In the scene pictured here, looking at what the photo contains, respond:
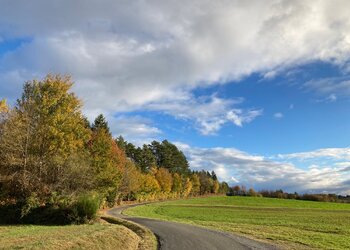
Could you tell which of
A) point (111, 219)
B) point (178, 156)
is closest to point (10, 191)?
point (111, 219)

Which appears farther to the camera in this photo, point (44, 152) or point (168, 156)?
point (168, 156)

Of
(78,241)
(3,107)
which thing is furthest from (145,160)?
(78,241)

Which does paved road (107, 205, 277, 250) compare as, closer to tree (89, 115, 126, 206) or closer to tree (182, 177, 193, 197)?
tree (89, 115, 126, 206)

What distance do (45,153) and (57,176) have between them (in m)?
2.73

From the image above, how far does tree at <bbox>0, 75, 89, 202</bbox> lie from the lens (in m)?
34.3

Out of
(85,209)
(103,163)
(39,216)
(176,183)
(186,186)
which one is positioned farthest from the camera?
(186,186)

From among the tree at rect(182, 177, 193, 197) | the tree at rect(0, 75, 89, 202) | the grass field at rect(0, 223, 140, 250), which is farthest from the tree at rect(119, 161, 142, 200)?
the tree at rect(182, 177, 193, 197)

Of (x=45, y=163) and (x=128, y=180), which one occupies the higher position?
(x=128, y=180)

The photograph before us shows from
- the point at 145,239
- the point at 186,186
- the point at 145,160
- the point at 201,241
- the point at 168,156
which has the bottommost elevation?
the point at 145,239

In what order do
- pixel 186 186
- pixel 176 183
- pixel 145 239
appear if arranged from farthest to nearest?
pixel 186 186
pixel 176 183
pixel 145 239

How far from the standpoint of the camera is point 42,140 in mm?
36562

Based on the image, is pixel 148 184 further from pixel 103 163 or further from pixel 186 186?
pixel 103 163

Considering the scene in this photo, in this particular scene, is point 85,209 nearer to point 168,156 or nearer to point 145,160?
point 145,160

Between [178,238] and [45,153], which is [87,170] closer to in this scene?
[45,153]
